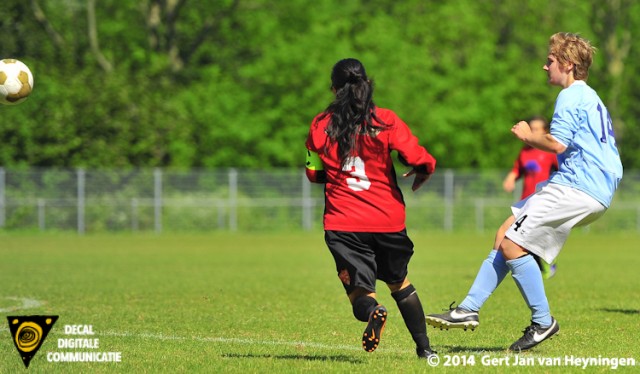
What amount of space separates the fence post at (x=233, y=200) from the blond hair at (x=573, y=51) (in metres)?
28.7

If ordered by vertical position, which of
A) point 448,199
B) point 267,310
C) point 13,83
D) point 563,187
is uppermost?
point 13,83

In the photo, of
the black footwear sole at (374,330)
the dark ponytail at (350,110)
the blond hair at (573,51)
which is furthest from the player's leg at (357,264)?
the blond hair at (573,51)

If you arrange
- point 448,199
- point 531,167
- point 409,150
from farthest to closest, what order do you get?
point 448,199
point 531,167
point 409,150

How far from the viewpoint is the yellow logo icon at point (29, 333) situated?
279 inches

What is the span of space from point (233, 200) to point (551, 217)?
28.9 m

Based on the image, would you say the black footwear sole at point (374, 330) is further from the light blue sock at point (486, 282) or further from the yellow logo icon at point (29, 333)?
the yellow logo icon at point (29, 333)

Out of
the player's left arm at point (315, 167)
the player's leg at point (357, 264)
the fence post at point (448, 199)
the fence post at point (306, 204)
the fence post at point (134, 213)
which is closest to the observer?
the player's leg at point (357, 264)

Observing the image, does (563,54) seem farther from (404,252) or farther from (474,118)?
(474,118)

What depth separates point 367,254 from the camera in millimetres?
7297

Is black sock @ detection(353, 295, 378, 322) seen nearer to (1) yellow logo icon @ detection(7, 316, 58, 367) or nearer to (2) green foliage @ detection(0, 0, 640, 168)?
(1) yellow logo icon @ detection(7, 316, 58, 367)

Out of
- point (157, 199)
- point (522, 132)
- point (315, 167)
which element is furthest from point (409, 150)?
point (157, 199)

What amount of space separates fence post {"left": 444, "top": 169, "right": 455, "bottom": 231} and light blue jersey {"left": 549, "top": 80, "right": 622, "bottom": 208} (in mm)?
30573

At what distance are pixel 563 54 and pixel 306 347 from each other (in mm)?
2866

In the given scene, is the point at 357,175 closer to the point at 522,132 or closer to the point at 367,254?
the point at 367,254
